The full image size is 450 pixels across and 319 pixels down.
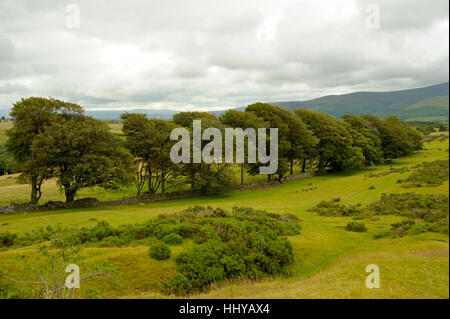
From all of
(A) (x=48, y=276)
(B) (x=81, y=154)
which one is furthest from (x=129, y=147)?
(A) (x=48, y=276)

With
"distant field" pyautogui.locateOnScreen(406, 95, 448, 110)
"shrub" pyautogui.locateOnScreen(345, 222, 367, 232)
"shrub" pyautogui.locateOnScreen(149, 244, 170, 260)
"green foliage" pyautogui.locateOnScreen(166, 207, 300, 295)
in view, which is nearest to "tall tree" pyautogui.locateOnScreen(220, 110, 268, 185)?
"distant field" pyautogui.locateOnScreen(406, 95, 448, 110)

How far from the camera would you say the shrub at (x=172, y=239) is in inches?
603

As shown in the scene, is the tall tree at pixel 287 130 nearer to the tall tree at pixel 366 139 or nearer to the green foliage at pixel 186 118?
the green foliage at pixel 186 118

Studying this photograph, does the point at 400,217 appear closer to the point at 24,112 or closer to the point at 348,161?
the point at 348,161

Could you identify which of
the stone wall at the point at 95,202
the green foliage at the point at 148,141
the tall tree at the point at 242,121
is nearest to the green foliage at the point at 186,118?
the tall tree at the point at 242,121

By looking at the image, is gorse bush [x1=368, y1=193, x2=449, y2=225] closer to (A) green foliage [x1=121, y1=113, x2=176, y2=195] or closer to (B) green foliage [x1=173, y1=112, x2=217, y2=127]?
(A) green foliage [x1=121, y1=113, x2=176, y2=195]

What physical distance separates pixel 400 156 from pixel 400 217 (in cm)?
7026

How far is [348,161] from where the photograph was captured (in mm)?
59031

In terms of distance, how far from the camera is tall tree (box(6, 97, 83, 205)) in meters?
31.2

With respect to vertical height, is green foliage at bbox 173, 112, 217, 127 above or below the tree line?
above

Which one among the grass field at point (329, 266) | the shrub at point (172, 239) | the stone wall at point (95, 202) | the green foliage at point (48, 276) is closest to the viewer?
the grass field at point (329, 266)

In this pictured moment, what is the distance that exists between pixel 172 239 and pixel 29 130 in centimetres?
2950

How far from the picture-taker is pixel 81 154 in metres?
33.0

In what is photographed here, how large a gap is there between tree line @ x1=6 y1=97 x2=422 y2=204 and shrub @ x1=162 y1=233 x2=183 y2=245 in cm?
2045
